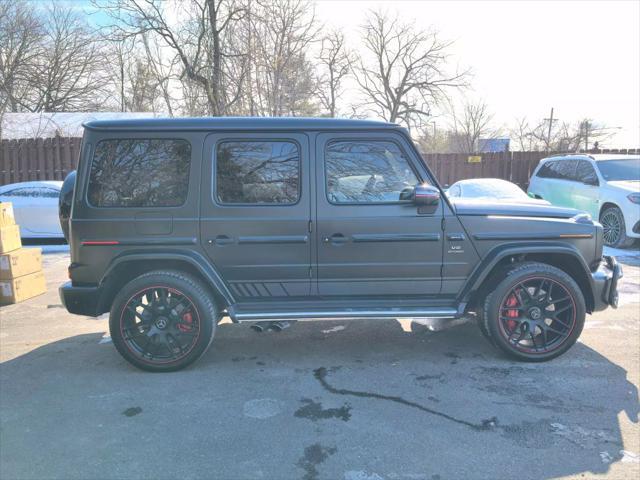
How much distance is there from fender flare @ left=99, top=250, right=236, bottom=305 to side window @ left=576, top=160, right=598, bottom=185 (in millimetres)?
9401

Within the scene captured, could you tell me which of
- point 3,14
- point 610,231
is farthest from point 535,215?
point 3,14

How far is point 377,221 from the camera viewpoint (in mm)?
3900

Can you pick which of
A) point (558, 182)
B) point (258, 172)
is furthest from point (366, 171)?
point (558, 182)

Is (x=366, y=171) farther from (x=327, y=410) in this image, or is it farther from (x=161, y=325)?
(x=161, y=325)

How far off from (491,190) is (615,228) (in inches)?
108

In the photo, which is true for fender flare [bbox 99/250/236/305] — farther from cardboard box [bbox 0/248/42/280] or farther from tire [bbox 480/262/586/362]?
cardboard box [bbox 0/248/42/280]

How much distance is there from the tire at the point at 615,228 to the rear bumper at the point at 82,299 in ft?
32.1

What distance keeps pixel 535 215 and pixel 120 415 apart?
143 inches

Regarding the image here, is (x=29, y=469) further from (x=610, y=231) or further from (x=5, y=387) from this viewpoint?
(x=610, y=231)

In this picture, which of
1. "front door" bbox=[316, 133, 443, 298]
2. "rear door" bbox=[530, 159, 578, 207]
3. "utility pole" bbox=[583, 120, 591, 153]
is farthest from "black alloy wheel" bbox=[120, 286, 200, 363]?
"utility pole" bbox=[583, 120, 591, 153]

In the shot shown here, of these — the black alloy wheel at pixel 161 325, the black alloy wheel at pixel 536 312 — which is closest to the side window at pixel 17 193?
the black alloy wheel at pixel 161 325

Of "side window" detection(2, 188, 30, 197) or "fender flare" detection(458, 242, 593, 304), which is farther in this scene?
"side window" detection(2, 188, 30, 197)

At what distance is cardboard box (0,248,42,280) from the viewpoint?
620 centimetres

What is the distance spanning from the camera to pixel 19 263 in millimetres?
6348
